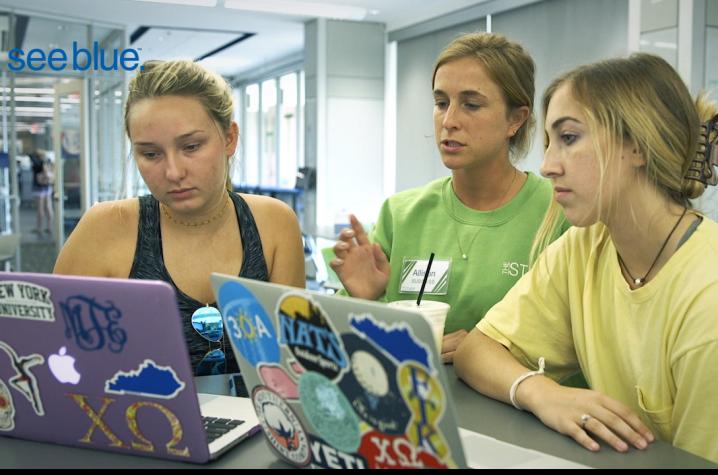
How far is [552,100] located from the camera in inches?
52.5

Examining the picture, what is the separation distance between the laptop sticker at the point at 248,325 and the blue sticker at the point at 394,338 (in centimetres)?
15

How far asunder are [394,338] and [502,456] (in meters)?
0.38

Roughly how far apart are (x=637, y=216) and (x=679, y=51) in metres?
4.13

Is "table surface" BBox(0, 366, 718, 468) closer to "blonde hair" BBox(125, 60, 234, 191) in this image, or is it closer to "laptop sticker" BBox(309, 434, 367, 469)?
"laptop sticker" BBox(309, 434, 367, 469)

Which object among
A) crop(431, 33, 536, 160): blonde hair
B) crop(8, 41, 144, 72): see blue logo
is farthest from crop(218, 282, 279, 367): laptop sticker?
crop(8, 41, 144, 72): see blue logo

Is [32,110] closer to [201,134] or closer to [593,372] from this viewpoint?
[201,134]

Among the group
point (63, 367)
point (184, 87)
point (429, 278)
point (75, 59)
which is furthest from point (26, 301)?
point (75, 59)

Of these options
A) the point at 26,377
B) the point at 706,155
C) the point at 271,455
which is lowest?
the point at 271,455

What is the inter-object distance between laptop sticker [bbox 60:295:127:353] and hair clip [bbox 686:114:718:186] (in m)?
0.98

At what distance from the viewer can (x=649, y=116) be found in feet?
4.02

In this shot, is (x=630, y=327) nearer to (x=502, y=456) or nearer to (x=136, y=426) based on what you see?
(x=502, y=456)

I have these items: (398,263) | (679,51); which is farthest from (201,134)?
(679,51)

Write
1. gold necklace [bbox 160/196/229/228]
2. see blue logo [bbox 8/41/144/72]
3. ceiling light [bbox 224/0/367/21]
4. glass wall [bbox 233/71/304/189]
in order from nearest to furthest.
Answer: gold necklace [bbox 160/196/229/228] → ceiling light [bbox 224/0/367/21] → see blue logo [bbox 8/41/144/72] → glass wall [bbox 233/71/304/189]

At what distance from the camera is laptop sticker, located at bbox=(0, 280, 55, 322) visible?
3.05ft
